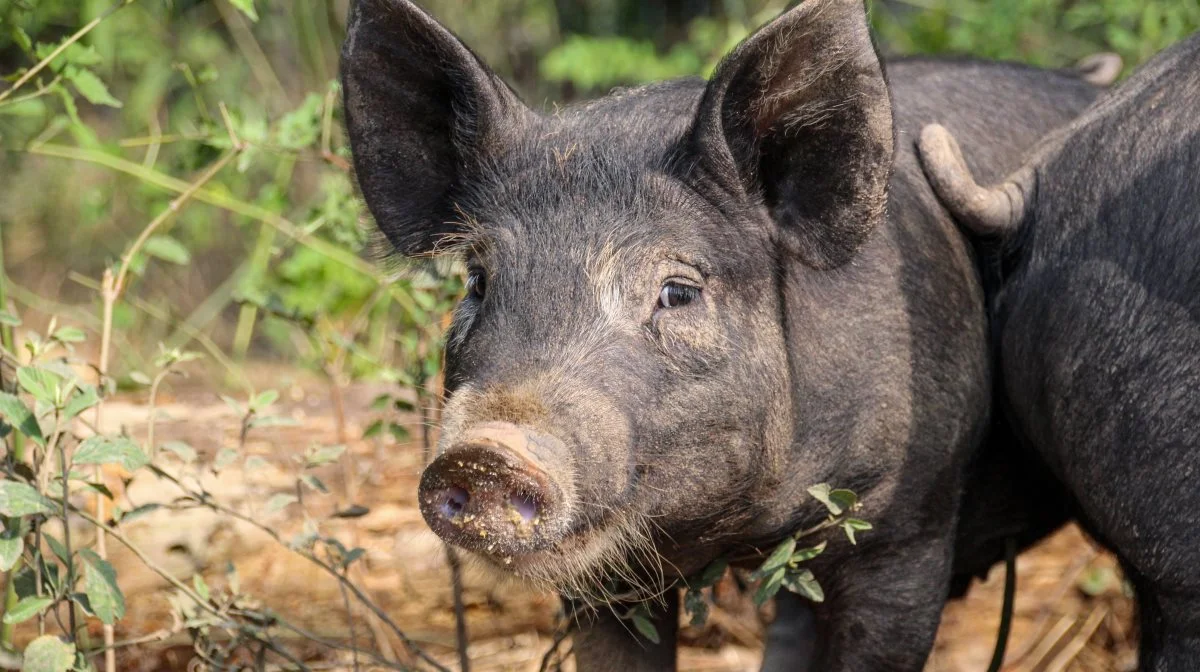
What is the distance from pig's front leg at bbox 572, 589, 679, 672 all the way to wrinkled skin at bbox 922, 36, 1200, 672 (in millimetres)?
1175

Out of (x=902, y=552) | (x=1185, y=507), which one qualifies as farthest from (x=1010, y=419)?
(x=1185, y=507)

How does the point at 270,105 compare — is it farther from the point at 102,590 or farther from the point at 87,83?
the point at 102,590

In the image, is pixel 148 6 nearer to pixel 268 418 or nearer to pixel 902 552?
pixel 268 418

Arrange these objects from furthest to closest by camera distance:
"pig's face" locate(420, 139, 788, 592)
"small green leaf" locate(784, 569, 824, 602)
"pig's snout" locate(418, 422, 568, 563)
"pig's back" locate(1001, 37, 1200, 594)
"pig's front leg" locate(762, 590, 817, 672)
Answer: "pig's front leg" locate(762, 590, 817, 672) < "small green leaf" locate(784, 569, 824, 602) < "pig's back" locate(1001, 37, 1200, 594) < "pig's face" locate(420, 139, 788, 592) < "pig's snout" locate(418, 422, 568, 563)

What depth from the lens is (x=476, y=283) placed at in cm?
386

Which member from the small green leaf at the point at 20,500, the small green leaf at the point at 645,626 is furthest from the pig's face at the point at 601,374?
the small green leaf at the point at 20,500

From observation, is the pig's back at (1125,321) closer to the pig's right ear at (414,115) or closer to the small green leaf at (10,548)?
the pig's right ear at (414,115)

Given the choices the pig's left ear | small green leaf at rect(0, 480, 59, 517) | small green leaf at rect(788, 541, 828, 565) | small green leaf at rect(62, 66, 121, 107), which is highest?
small green leaf at rect(62, 66, 121, 107)

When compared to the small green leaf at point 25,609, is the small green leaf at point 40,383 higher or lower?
higher

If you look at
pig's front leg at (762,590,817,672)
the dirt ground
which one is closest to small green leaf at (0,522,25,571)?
the dirt ground

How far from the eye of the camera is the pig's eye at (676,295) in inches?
143

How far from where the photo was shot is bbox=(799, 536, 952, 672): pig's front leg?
161 inches

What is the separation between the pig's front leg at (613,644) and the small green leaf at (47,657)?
1.37 metres

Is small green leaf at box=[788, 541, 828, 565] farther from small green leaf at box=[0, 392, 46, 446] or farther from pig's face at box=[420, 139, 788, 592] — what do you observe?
small green leaf at box=[0, 392, 46, 446]
